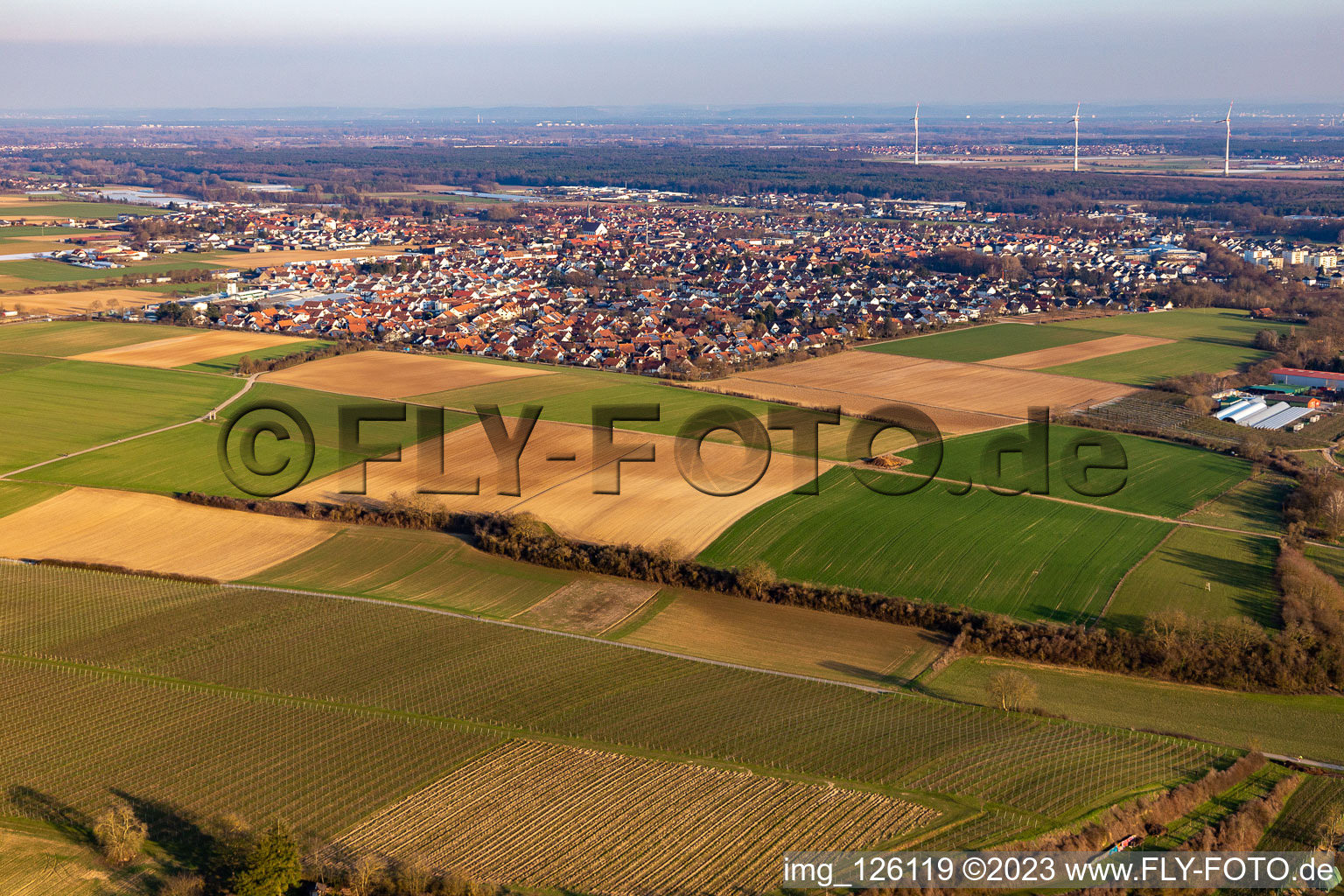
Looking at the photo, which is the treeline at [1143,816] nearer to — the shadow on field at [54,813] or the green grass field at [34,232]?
the shadow on field at [54,813]

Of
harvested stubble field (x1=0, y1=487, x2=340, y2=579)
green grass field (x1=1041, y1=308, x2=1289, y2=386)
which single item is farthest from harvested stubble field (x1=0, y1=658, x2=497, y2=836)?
green grass field (x1=1041, y1=308, x2=1289, y2=386)

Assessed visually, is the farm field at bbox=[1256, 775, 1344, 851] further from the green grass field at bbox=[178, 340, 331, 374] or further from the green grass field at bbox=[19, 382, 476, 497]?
the green grass field at bbox=[178, 340, 331, 374]

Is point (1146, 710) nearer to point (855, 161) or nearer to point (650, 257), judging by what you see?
point (650, 257)

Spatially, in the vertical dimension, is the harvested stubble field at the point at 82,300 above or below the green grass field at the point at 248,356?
above

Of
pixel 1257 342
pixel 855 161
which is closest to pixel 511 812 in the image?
pixel 1257 342

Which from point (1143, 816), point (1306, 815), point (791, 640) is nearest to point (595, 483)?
point (791, 640)

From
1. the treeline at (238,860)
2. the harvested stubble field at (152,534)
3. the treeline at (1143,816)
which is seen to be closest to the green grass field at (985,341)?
the harvested stubble field at (152,534)

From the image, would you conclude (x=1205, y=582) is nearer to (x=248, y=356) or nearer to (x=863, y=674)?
(x=863, y=674)

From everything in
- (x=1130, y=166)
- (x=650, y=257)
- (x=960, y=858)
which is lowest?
(x=960, y=858)
